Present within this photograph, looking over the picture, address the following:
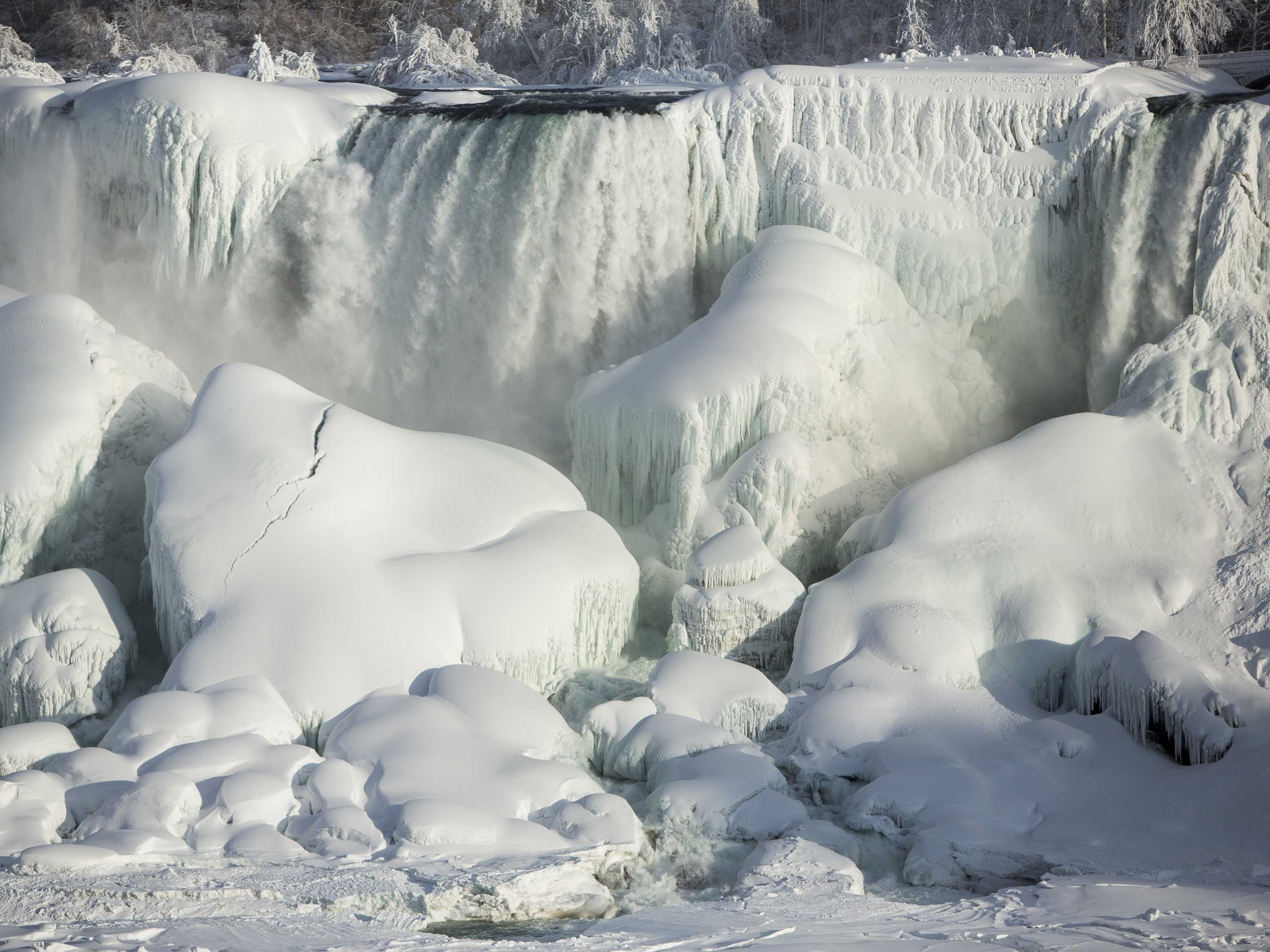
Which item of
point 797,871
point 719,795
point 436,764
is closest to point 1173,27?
point 719,795

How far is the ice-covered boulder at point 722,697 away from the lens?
6.10 m

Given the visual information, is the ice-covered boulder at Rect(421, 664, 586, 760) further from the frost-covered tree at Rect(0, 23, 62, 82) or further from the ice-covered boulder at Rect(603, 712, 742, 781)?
the frost-covered tree at Rect(0, 23, 62, 82)

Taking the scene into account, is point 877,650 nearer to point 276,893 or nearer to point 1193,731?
point 1193,731

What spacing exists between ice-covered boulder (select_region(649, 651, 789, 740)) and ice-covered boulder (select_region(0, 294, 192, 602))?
130 inches

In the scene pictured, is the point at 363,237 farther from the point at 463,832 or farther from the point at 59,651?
the point at 463,832

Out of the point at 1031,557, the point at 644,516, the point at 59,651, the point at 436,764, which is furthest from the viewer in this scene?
the point at 644,516

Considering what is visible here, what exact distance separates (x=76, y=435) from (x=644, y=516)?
323cm

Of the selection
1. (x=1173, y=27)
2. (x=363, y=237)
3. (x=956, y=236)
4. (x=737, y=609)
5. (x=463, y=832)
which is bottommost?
(x=463, y=832)

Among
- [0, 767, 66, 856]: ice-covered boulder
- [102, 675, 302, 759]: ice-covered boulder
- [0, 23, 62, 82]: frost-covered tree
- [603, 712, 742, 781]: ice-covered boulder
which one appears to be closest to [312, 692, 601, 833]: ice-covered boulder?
[102, 675, 302, 759]: ice-covered boulder

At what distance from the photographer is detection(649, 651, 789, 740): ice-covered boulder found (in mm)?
6102

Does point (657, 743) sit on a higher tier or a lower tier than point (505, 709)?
lower

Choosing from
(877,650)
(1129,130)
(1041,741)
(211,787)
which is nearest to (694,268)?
(1129,130)

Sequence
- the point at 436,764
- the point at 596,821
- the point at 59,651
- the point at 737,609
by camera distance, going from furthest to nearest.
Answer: the point at 737,609
the point at 59,651
the point at 436,764
the point at 596,821

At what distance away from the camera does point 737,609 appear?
22.2ft
